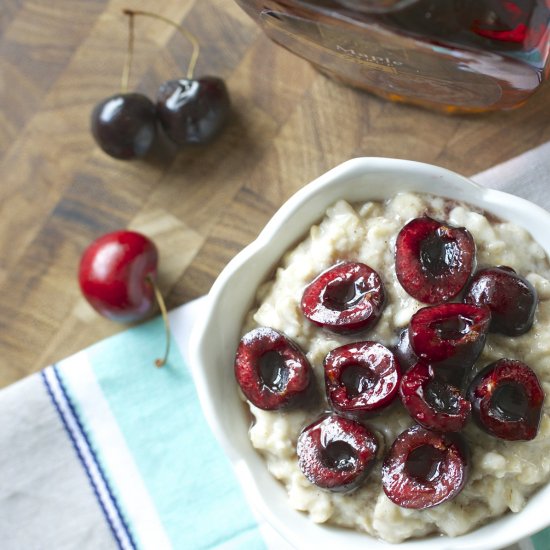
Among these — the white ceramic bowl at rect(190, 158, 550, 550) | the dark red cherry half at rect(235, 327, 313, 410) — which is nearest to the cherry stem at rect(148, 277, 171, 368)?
the white ceramic bowl at rect(190, 158, 550, 550)

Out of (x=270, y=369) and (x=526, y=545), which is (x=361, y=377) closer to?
(x=270, y=369)

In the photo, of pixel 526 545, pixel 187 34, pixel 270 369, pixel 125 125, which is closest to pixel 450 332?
pixel 270 369

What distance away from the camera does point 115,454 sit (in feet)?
6.32

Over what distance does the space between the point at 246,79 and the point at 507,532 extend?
1109 millimetres

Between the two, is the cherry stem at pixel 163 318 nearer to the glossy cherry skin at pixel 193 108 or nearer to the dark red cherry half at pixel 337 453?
the glossy cherry skin at pixel 193 108

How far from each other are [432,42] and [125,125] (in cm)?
74

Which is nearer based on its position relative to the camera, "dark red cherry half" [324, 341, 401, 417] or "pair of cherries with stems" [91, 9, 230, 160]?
"dark red cherry half" [324, 341, 401, 417]

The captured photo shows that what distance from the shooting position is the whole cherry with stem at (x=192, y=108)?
6.07 ft

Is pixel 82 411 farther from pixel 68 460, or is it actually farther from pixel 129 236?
pixel 129 236

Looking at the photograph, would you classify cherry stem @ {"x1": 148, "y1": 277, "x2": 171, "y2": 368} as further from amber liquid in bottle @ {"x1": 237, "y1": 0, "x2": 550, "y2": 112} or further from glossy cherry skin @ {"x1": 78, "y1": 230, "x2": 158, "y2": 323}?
amber liquid in bottle @ {"x1": 237, "y1": 0, "x2": 550, "y2": 112}

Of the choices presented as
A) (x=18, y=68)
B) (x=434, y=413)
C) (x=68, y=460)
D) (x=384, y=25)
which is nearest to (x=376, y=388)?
(x=434, y=413)

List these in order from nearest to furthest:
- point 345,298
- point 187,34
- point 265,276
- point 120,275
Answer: point 345,298 → point 265,276 → point 120,275 → point 187,34

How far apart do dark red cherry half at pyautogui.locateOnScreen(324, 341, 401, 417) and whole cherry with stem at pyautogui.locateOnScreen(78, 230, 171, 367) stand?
21.1 inches

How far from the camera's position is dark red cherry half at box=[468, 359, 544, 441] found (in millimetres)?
1371
